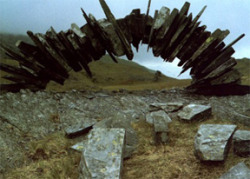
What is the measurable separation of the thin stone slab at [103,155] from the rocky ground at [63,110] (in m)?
1.46

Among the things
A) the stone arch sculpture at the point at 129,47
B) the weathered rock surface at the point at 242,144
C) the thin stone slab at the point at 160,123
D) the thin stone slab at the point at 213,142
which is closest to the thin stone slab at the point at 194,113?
the thin stone slab at the point at 160,123

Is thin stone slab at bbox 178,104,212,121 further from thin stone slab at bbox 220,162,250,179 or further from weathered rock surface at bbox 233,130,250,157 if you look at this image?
thin stone slab at bbox 220,162,250,179

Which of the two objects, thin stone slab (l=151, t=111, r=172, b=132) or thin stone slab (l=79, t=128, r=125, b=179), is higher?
thin stone slab (l=151, t=111, r=172, b=132)

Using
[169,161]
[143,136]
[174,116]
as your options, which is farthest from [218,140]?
[174,116]

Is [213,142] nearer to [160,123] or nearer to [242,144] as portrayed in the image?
[242,144]

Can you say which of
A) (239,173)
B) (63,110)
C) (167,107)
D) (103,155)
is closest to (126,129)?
(103,155)

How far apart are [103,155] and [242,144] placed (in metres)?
2.47

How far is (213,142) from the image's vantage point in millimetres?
4707

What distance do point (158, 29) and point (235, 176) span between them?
21.4ft

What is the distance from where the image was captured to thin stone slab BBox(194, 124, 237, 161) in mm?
4523

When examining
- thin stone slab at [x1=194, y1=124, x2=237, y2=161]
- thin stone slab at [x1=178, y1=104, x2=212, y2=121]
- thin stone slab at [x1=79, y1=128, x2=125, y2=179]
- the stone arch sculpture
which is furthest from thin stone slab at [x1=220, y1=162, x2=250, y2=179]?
the stone arch sculpture

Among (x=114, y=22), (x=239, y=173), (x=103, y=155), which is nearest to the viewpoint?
(x=239, y=173)

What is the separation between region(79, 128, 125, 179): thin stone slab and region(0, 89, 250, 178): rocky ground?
1.46 metres

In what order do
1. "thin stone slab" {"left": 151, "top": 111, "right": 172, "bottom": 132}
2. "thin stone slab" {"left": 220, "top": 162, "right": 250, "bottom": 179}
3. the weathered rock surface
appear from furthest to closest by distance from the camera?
"thin stone slab" {"left": 151, "top": 111, "right": 172, "bottom": 132}
the weathered rock surface
"thin stone slab" {"left": 220, "top": 162, "right": 250, "bottom": 179}
